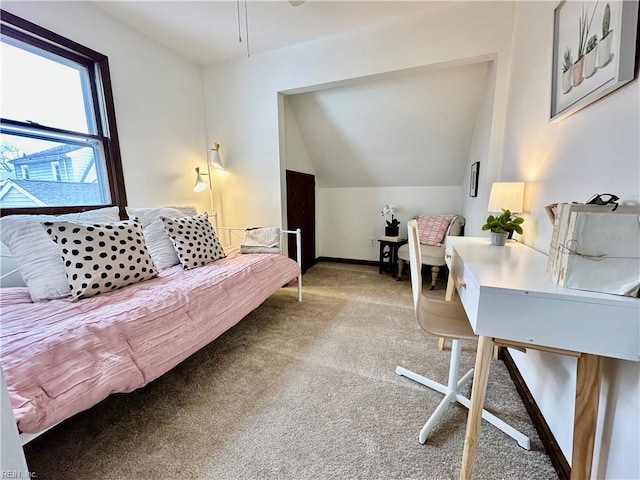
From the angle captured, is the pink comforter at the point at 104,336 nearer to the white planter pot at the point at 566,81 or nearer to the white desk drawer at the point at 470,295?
the white desk drawer at the point at 470,295

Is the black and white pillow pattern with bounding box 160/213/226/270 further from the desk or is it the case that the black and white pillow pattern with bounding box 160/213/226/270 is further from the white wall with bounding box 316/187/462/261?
the white wall with bounding box 316/187/462/261

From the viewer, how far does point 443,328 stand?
4.04 ft

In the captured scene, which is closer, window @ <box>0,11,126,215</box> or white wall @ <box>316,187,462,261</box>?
window @ <box>0,11,126,215</box>

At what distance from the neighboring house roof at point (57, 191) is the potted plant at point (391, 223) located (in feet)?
10.7

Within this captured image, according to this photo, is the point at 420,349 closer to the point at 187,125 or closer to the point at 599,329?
the point at 599,329

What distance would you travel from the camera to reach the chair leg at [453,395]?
3.91 ft

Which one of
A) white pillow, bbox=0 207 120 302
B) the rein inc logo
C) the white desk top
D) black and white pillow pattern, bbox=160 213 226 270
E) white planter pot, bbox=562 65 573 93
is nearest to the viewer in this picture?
the rein inc logo

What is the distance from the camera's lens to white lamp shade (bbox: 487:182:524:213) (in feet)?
5.34

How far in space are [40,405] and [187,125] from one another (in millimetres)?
2837

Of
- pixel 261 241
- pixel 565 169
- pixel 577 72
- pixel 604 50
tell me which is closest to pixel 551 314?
pixel 565 169

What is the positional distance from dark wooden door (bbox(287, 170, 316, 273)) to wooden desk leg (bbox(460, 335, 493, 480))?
274 cm

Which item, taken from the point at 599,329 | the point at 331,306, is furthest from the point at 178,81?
the point at 599,329

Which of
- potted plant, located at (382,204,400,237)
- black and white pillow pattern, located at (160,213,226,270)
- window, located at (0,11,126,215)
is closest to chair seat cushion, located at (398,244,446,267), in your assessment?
potted plant, located at (382,204,400,237)

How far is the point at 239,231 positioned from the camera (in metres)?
3.33
